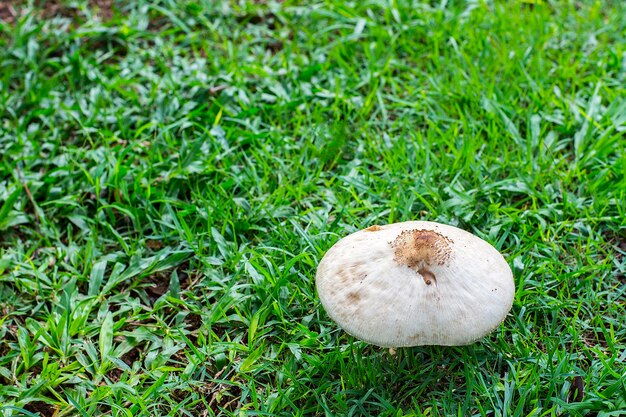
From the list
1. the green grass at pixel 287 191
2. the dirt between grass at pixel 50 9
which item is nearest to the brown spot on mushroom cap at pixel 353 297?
the green grass at pixel 287 191

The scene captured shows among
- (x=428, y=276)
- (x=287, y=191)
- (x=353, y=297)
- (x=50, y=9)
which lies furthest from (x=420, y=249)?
(x=50, y=9)

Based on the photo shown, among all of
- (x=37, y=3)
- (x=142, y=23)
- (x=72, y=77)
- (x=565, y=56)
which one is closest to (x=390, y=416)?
(x=565, y=56)

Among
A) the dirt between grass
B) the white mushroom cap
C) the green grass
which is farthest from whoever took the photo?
the dirt between grass

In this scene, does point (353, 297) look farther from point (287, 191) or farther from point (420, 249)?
point (287, 191)

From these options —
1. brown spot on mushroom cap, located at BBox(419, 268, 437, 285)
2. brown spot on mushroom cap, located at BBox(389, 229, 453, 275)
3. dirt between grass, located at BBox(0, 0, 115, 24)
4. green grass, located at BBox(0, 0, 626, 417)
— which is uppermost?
dirt between grass, located at BBox(0, 0, 115, 24)

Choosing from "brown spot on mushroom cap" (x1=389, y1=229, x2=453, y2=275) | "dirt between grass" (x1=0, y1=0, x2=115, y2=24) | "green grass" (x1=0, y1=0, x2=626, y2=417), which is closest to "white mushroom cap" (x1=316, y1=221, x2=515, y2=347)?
"brown spot on mushroom cap" (x1=389, y1=229, x2=453, y2=275)

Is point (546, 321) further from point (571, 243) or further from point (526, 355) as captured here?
point (571, 243)

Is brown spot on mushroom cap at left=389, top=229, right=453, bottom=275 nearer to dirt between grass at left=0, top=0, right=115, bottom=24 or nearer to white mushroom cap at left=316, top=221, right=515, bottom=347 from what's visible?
white mushroom cap at left=316, top=221, right=515, bottom=347

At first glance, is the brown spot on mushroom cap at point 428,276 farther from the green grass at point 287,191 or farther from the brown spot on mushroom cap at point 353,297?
the green grass at point 287,191

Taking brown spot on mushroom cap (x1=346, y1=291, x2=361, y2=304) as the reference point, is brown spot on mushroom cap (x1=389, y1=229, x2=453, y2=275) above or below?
above
